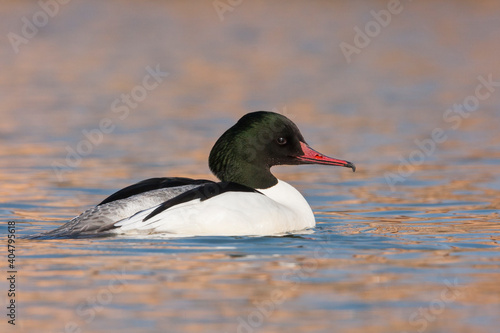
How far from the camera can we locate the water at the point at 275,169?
6.66 m

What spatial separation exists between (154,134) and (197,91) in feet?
14.1

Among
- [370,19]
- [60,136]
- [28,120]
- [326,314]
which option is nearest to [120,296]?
[326,314]
